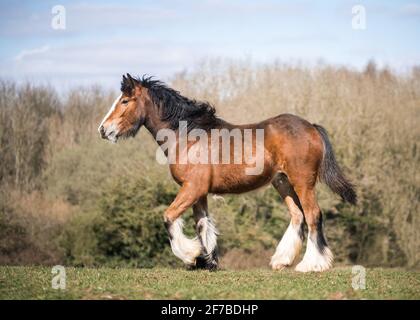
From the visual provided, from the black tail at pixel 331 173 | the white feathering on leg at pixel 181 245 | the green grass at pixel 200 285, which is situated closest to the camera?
the green grass at pixel 200 285

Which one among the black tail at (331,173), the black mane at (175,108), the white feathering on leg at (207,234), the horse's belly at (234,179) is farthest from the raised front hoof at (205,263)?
the black tail at (331,173)

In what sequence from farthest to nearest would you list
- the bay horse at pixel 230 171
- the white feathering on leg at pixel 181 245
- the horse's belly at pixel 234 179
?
the horse's belly at pixel 234 179, the bay horse at pixel 230 171, the white feathering on leg at pixel 181 245

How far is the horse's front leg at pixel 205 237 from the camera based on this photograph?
453 inches

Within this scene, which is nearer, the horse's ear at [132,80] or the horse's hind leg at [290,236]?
the horse's hind leg at [290,236]

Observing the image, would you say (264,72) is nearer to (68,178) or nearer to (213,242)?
(68,178)

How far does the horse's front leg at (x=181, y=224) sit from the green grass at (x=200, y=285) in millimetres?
353

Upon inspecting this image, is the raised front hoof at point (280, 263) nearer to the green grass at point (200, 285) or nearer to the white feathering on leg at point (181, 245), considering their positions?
the green grass at point (200, 285)

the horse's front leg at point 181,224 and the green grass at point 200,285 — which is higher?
the horse's front leg at point 181,224

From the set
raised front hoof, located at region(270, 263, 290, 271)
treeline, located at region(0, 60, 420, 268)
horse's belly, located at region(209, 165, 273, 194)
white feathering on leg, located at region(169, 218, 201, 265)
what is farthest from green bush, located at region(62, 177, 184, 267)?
white feathering on leg, located at region(169, 218, 201, 265)

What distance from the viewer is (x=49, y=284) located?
31.0 ft

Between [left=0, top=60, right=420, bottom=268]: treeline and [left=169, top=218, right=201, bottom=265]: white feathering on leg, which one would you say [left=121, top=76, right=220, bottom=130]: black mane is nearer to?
[left=169, top=218, right=201, bottom=265]: white feathering on leg

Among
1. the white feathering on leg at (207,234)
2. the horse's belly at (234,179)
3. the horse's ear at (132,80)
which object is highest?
the horse's ear at (132,80)

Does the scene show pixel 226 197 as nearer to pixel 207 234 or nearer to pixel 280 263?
Result: pixel 280 263

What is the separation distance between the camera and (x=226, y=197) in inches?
1203
